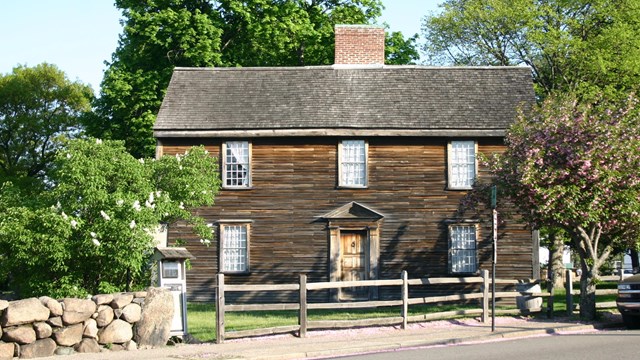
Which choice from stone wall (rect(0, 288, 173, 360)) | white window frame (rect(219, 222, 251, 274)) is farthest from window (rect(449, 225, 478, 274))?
stone wall (rect(0, 288, 173, 360))

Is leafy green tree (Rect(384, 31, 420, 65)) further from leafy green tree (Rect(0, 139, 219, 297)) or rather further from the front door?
leafy green tree (Rect(0, 139, 219, 297))

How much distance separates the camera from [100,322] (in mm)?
16859

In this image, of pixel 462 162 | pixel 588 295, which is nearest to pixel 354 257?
pixel 462 162

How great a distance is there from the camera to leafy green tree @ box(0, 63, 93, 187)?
178ft

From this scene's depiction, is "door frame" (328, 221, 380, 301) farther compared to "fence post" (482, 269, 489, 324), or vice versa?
"door frame" (328, 221, 380, 301)

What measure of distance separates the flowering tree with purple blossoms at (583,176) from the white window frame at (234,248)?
954cm

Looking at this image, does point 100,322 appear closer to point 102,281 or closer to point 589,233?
point 102,281

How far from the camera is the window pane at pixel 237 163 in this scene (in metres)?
29.2

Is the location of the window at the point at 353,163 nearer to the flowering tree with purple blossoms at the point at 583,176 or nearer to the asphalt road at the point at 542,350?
the flowering tree with purple blossoms at the point at 583,176

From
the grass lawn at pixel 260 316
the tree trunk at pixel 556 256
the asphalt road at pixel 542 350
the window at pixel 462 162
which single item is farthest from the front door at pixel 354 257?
the tree trunk at pixel 556 256

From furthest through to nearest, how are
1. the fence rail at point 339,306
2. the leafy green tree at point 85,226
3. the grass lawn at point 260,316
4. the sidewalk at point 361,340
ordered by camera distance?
the grass lawn at point 260,316
the leafy green tree at point 85,226
the fence rail at point 339,306
the sidewalk at point 361,340

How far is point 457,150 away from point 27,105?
3498 cm

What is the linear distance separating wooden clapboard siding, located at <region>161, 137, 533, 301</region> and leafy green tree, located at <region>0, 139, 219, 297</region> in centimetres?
746

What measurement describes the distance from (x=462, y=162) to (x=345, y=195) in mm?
3956
